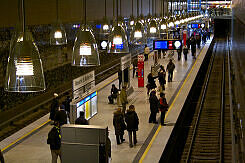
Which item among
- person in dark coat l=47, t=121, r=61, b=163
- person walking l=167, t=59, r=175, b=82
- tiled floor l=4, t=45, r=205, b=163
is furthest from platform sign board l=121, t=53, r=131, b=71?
person in dark coat l=47, t=121, r=61, b=163

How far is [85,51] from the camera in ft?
22.4

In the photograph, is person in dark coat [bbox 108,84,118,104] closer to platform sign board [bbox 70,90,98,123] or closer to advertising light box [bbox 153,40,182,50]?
platform sign board [bbox 70,90,98,123]

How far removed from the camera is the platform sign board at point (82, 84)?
13.1 metres

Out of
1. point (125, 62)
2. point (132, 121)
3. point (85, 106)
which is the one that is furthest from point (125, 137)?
point (125, 62)

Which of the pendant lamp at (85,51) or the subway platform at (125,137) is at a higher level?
the pendant lamp at (85,51)

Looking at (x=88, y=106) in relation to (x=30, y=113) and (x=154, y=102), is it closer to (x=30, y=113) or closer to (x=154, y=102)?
(x=154, y=102)

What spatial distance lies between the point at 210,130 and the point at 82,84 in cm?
875

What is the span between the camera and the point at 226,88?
31422 mm

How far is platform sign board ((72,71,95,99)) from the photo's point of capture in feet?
43.0

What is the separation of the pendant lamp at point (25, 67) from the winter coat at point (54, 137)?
643cm

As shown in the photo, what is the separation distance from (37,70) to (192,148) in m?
13.6

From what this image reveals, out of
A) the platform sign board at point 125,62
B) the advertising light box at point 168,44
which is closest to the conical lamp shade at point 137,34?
the platform sign board at point 125,62

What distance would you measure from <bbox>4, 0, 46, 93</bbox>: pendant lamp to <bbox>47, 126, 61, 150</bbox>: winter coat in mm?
6426

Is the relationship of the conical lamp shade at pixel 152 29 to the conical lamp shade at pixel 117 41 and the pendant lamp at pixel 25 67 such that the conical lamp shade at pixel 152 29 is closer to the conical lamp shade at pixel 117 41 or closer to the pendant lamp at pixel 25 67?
the conical lamp shade at pixel 117 41
